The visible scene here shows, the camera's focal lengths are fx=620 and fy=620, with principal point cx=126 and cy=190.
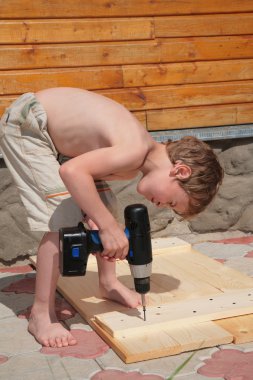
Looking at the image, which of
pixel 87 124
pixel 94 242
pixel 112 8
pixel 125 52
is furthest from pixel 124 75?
pixel 94 242

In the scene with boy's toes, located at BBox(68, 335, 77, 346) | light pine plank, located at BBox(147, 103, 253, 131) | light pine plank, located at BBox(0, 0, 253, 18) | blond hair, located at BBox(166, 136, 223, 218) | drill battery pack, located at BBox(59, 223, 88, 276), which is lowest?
boy's toes, located at BBox(68, 335, 77, 346)

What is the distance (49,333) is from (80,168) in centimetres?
89

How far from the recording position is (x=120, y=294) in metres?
3.56

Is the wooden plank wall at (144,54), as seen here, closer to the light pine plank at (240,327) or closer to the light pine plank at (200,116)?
the light pine plank at (200,116)

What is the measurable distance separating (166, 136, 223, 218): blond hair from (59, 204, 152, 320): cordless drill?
27cm

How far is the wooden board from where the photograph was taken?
299 cm

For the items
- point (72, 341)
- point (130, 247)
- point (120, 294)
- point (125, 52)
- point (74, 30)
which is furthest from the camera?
point (125, 52)

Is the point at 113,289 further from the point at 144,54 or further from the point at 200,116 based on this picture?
the point at 144,54

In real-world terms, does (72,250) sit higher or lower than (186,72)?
lower

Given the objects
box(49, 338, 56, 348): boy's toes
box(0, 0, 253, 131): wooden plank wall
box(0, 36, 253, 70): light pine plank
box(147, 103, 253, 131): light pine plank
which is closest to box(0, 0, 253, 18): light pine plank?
box(0, 0, 253, 131): wooden plank wall

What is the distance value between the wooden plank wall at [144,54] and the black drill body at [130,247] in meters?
2.01

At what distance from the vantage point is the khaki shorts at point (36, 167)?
3279mm

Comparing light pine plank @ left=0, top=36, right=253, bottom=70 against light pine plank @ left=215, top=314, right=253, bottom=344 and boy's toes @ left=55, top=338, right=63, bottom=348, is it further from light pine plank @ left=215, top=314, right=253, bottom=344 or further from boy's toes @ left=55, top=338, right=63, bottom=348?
light pine plank @ left=215, top=314, right=253, bottom=344

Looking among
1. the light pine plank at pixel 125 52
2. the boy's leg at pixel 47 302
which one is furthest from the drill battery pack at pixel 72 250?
the light pine plank at pixel 125 52
